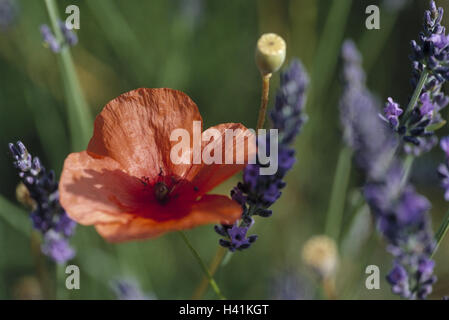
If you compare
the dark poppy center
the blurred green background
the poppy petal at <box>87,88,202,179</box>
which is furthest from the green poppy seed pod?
the blurred green background

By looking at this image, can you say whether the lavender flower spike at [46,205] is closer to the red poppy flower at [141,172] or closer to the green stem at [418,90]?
the red poppy flower at [141,172]

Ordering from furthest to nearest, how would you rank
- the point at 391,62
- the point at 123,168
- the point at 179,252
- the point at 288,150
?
the point at 391,62, the point at 179,252, the point at 123,168, the point at 288,150

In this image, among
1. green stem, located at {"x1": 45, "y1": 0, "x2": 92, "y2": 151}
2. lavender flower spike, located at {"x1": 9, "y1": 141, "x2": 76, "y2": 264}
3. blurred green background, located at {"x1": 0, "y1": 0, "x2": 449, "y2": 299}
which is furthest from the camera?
blurred green background, located at {"x1": 0, "y1": 0, "x2": 449, "y2": 299}

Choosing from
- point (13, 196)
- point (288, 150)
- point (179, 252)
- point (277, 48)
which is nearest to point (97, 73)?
point (13, 196)

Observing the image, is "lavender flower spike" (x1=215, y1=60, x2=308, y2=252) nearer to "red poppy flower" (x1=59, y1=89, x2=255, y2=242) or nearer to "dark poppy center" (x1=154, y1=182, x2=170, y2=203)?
"red poppy flower" (x1=59, y1=89, x2=255, y2=242)

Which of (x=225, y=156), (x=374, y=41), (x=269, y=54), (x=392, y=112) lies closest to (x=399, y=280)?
(x=392, y=112)

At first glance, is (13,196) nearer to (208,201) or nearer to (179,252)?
(179,252)

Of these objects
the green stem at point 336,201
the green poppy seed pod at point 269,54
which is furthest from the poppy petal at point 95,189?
the green stem at point 336,201
